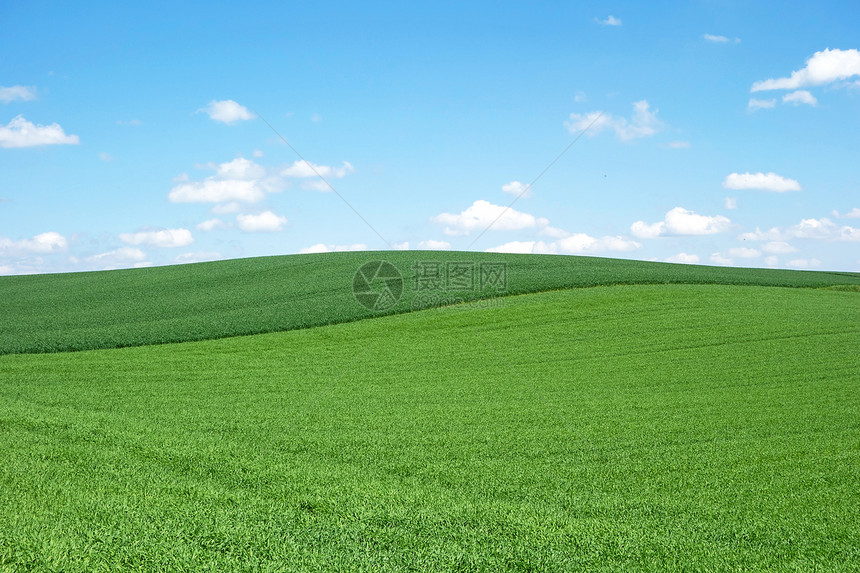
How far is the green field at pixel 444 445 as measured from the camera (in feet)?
20.7

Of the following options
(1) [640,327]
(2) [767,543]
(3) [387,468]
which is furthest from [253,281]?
(2) [767,543]

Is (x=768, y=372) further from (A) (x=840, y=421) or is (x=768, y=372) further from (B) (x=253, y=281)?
(B) (x=253, y=281)

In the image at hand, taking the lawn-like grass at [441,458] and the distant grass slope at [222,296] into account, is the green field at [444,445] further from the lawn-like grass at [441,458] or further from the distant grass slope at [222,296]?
the distant grass slope at [222,296]

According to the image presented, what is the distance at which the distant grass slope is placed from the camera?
25.4m

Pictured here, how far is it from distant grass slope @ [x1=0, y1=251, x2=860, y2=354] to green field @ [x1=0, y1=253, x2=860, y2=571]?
0.44 meters

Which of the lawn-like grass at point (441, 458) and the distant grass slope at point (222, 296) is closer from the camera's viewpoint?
the lawn-like grass at point (441, 458)

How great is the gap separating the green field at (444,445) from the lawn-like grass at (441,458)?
45 mm

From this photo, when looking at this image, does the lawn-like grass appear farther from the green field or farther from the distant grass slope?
the distant grass slope

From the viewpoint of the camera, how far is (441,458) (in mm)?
9672

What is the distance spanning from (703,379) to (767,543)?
34.4 ft

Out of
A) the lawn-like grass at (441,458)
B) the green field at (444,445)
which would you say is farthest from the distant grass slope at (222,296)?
the lawn-like grass at (441,458)

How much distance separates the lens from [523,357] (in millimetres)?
19734

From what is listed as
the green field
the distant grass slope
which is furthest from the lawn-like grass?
the distant grass slope

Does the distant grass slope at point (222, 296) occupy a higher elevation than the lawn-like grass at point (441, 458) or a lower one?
higher
